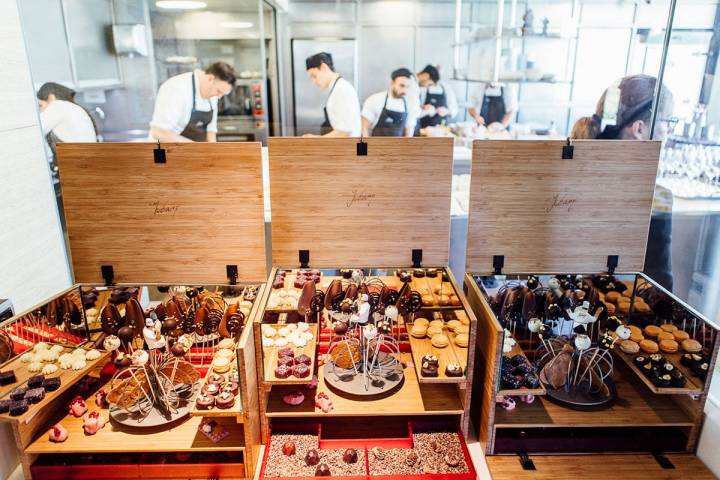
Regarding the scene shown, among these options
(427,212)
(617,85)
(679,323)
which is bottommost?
(679,323)

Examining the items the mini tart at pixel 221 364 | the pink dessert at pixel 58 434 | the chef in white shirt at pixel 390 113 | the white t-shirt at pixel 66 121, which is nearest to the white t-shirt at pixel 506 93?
the chef in white shirt at pixel 390 113

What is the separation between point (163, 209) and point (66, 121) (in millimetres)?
1640

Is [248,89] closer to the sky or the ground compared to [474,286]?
closer to the sky

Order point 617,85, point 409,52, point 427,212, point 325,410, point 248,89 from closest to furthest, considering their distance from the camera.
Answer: point 325,410 < point 427,212 < point 617,85 < point 248,89 < point 409,52

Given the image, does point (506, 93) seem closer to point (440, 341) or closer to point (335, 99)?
point (335, 99)

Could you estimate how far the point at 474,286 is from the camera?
1.72 m

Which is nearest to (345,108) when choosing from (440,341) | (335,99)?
(335,99)

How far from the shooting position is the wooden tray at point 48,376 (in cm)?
142

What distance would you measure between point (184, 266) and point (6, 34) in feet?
3.62

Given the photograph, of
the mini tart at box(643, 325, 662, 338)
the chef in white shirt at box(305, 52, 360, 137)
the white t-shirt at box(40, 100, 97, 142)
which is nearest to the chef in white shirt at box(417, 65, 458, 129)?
the chef in white shirt at box(305, 52, 360, 137)

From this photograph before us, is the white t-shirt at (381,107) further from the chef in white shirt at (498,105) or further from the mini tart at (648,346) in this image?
the mini tart at (648,346)

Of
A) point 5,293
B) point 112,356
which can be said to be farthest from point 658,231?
point 5,293

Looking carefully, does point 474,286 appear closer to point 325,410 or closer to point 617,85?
point 325,410

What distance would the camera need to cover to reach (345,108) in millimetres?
4730
